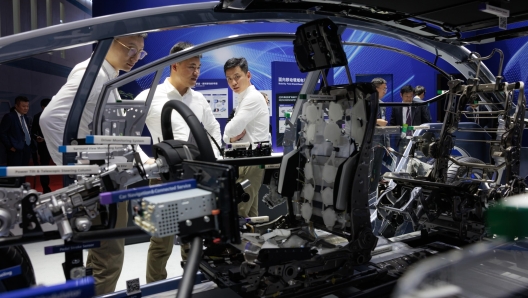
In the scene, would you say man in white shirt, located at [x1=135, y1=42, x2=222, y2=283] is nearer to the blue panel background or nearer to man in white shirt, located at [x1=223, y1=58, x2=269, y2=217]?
man in white shirt, located at [x1=223, y1=58, x2=269, y2=217]

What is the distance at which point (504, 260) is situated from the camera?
1534mm

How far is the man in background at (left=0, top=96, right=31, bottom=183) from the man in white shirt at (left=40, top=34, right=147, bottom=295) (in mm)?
3652

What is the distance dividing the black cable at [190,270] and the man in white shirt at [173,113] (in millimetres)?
1862

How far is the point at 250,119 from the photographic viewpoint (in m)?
5.28

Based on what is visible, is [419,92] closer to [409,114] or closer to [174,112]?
[409,114]

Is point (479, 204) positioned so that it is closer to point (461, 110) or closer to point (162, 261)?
point (461, 110)

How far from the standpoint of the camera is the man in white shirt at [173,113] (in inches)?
154

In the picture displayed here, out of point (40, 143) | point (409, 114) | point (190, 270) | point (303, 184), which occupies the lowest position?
point (190, 270)

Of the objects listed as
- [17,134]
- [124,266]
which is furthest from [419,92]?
[17,134]

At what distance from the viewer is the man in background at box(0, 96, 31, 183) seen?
6203 mm

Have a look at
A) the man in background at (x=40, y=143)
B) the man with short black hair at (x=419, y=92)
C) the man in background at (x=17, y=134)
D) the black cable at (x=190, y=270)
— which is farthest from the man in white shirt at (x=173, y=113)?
the man with short black hair at (x=419, y=92)

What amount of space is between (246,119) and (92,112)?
2.37 m

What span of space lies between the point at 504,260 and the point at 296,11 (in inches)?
94.0

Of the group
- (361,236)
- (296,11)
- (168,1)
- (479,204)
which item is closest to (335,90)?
(296,11)
